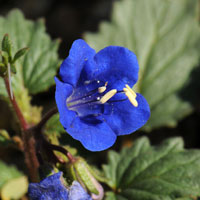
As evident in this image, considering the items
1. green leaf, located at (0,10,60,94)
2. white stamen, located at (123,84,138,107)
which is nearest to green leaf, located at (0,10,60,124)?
green leaf, located at (0,10,60,94)

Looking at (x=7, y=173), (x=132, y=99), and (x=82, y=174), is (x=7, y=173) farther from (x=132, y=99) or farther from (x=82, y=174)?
(x=132, y=99)

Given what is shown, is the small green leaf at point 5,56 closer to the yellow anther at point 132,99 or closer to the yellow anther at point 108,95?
the yellow anther at point 108,95

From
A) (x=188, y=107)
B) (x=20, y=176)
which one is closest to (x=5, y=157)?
(x=20, y=176)

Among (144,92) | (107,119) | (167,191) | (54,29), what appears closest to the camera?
(107,119)

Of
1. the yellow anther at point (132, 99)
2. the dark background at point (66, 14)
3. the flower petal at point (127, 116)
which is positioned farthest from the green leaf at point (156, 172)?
the dark background at point (66, 14)

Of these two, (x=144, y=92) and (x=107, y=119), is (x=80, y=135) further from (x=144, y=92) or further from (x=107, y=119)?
(x=144, y=92)
